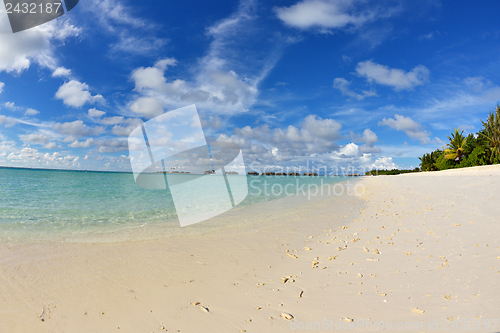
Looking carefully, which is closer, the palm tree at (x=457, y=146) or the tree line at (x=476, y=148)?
the tree line at (x=476, y=148)

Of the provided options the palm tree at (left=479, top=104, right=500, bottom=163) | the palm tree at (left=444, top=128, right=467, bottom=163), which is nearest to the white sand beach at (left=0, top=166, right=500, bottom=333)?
the palm tree at (left=479, top=104, right=500, bottom=163)

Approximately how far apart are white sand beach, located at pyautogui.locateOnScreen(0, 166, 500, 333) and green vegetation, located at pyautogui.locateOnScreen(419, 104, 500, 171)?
4123 centimetres

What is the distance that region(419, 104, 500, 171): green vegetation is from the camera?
34.7 meters

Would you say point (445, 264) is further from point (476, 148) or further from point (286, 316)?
point (476, 148)

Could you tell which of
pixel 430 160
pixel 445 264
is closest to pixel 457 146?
Answer: pixel 430 160

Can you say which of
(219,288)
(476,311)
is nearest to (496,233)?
(476,311)

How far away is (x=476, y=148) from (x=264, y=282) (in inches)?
2159

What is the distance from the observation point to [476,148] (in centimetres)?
4094

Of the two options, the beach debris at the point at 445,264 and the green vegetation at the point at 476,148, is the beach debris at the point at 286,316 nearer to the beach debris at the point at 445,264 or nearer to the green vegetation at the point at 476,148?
the beach debris at the point at 445,264

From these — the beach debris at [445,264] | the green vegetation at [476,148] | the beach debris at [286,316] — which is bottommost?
the beach debris at [286,316]

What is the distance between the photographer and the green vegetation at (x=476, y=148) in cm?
3466

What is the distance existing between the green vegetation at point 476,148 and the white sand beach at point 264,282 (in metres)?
41.2

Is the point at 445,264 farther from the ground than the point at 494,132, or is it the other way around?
the point at 494,132

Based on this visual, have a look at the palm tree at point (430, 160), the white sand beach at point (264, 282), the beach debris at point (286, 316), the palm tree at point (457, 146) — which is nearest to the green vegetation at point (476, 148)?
the palm tree at point (457, 146)
